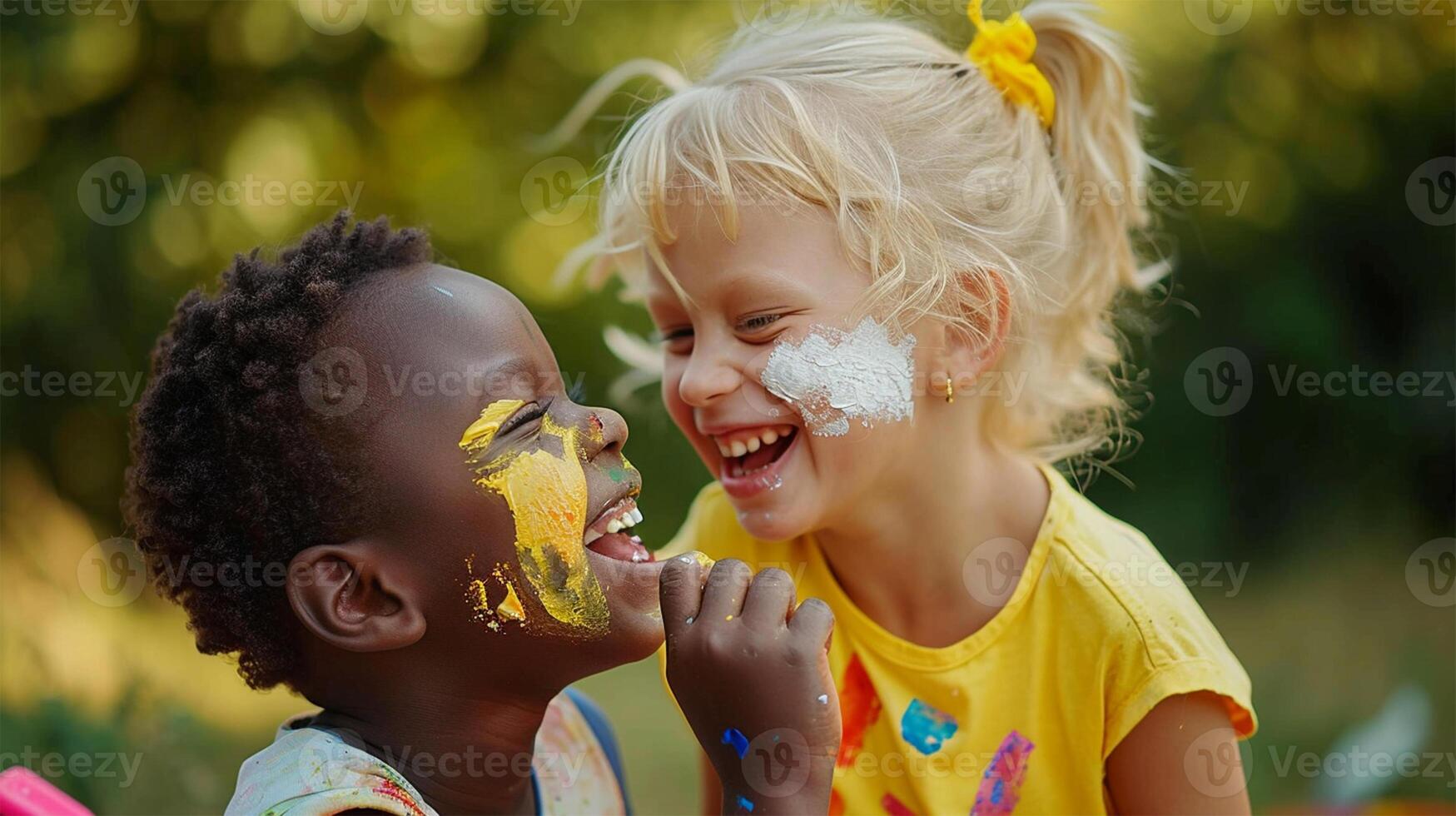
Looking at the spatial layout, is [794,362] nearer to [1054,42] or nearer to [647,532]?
[1054,42]

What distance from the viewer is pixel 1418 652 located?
4.53 meters

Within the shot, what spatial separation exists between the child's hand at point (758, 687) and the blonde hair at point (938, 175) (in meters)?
0.71

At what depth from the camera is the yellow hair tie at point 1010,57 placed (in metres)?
2.57

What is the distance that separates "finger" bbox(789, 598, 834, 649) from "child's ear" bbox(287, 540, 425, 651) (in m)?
0.55

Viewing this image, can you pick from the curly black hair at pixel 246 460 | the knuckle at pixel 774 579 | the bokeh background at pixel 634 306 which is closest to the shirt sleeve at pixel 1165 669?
the knuckle at pixel 774 579

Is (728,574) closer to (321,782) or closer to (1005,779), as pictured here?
(321,782)

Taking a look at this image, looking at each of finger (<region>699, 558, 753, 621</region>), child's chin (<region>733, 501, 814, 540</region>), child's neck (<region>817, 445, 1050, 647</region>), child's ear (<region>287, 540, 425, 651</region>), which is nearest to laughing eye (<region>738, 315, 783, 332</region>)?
child's chin (<region>733, 501, 814, 540</region>)

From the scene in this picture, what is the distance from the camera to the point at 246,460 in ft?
5.79

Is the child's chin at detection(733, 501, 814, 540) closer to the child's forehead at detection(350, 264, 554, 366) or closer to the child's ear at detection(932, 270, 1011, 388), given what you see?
the child's ear at detection(932, 270, 1011, 388)

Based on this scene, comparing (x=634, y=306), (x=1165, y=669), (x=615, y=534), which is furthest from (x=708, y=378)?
(x=634, y=306)

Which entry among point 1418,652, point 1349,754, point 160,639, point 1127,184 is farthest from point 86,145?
point 1418,652

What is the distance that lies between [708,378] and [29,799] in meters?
1.19

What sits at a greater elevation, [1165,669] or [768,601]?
[768,601]

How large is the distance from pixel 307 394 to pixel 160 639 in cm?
306
